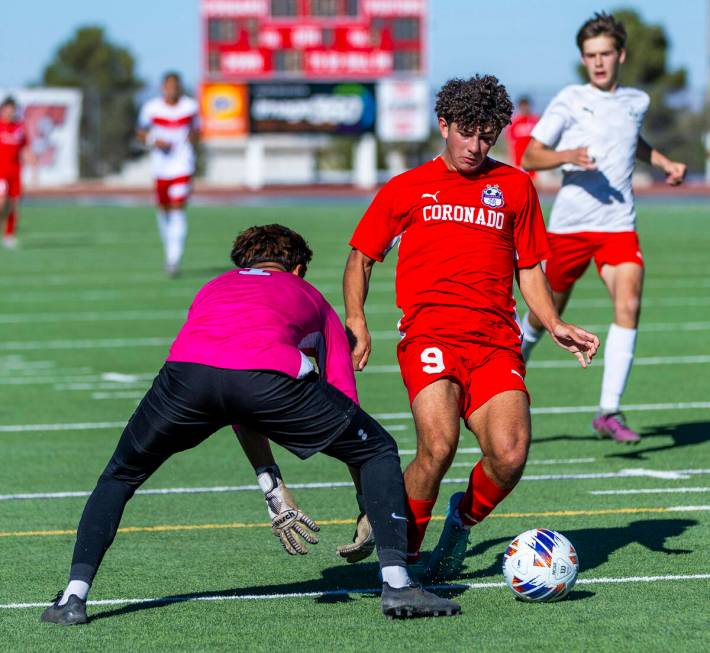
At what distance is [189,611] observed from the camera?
564cm

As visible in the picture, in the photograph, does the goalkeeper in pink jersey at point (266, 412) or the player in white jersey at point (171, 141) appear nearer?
the goalkeeper in pink jersey at point (266, 412)

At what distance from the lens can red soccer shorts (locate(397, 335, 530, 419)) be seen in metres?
5.90

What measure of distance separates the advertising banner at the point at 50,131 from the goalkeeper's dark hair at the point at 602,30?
1868 inches

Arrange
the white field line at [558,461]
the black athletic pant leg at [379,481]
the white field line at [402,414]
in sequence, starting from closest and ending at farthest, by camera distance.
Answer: the black athletic pant leg at [379,481], the white field line at [558,461], the white field line at [402,414]

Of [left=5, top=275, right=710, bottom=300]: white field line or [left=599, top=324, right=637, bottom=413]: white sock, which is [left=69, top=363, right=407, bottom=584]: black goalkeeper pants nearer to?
[left=599, top=324, right=637, bottom=413]: white sock

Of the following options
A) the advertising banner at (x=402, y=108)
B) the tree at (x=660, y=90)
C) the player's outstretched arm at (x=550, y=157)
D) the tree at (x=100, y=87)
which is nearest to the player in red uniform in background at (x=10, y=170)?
the player's outstretched arm at (x=550, y=157)

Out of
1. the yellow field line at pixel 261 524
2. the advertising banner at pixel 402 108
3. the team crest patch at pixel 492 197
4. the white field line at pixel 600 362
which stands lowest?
the advertising banner at pixel 402 108

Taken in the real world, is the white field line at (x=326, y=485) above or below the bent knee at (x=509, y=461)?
below

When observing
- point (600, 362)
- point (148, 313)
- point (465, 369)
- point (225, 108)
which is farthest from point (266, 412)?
point (225, 108)

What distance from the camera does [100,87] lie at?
85.9 meters

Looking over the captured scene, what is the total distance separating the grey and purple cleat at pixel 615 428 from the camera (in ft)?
29.4

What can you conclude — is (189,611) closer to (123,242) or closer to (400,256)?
(400,256)

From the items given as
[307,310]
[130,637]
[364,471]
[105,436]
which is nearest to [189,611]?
[130,637]

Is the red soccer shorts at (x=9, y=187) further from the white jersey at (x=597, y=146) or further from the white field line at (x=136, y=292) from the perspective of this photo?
the white jersey at (x=597, y=146)
